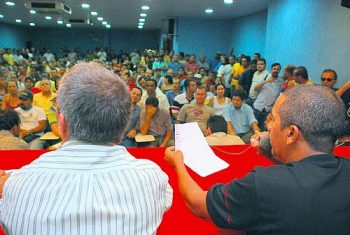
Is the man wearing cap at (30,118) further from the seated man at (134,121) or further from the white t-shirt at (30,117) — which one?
the seated man at (134,121)

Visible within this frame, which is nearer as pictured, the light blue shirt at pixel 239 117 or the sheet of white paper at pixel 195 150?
the sheet of white paper at pixel 195 150

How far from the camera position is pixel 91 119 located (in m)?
0.89

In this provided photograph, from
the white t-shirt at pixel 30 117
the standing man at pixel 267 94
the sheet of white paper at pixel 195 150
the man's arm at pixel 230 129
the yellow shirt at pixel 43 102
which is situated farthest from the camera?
the standing man at pixel 267 94

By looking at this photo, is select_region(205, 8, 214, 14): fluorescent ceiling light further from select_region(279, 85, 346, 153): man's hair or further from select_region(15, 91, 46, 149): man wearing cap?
select_region(279, 85, 346, 153): man's hair

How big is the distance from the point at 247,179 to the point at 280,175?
0.09 meters

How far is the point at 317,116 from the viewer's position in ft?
3.17

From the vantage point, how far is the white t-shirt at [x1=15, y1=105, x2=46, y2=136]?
403 cm

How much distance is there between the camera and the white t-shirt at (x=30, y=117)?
4.03 m

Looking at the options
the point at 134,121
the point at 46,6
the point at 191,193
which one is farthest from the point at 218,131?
the point at 46,6

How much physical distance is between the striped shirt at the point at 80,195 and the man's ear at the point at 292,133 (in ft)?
1.41

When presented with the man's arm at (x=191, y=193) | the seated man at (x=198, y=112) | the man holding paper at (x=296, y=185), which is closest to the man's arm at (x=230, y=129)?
the seated man at (x=198, y=112)

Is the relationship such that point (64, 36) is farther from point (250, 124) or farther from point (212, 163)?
point (212, 163)

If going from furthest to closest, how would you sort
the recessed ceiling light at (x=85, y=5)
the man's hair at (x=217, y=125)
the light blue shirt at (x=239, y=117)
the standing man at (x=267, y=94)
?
the recessed ceiling light at (x=85, y=5) → the standing man at (x=267, y=94) → the light blue shirt at (x=239, y=117) → the man's hair at (x=217, y=125)

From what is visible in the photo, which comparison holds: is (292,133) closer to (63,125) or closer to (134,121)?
(63,125)
